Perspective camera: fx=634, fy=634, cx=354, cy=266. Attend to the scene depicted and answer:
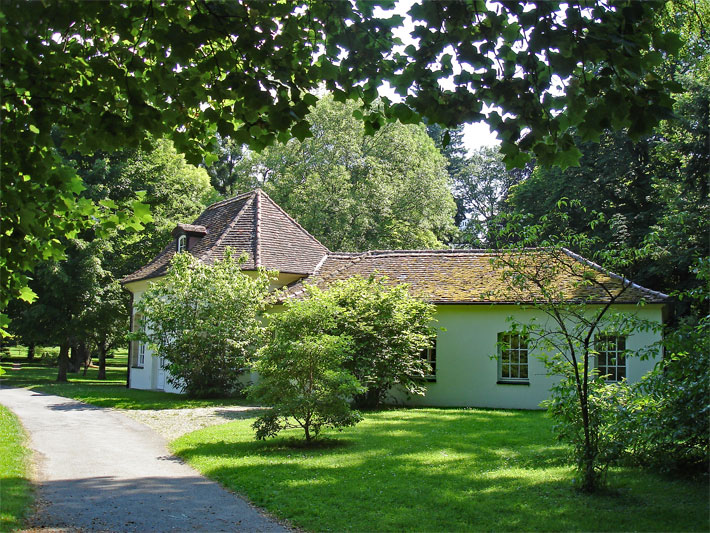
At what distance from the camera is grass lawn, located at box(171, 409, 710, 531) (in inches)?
261

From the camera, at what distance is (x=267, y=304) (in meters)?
21.0

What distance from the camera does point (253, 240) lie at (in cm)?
2398

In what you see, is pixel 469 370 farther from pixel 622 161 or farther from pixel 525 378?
pixel 622 161

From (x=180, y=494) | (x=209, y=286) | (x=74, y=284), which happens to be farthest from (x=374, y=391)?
(x=74, y=284)

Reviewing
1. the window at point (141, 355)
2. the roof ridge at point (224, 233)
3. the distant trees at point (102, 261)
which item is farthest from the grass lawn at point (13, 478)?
the distant trees at point (102, 261)

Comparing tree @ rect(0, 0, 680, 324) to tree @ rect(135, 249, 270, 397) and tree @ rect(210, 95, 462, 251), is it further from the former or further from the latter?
Result: tree @ rect(210, 95, 462, 251)

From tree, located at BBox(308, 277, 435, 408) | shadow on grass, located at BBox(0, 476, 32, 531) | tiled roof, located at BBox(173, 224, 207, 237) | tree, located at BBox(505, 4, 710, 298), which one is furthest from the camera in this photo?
tiled roof, located at BBox(173, 224, 207, 237)

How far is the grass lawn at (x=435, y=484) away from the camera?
6629 millimetres

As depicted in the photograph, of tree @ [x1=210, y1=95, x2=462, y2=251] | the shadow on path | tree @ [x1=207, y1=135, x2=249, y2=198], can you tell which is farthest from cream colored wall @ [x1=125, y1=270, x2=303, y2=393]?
tree @ [x1=207, y1=135, x2=249, y2=198]

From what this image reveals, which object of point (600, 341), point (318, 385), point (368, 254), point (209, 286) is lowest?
point (318, 385)

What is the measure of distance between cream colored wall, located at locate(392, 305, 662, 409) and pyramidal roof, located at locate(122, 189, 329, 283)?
20.7 feet

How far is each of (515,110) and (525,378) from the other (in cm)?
1525

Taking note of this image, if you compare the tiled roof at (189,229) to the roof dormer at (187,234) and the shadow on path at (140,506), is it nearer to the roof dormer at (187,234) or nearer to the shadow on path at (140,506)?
the roof dormer at (187,234)

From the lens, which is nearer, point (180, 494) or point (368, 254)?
point (180, 494)
